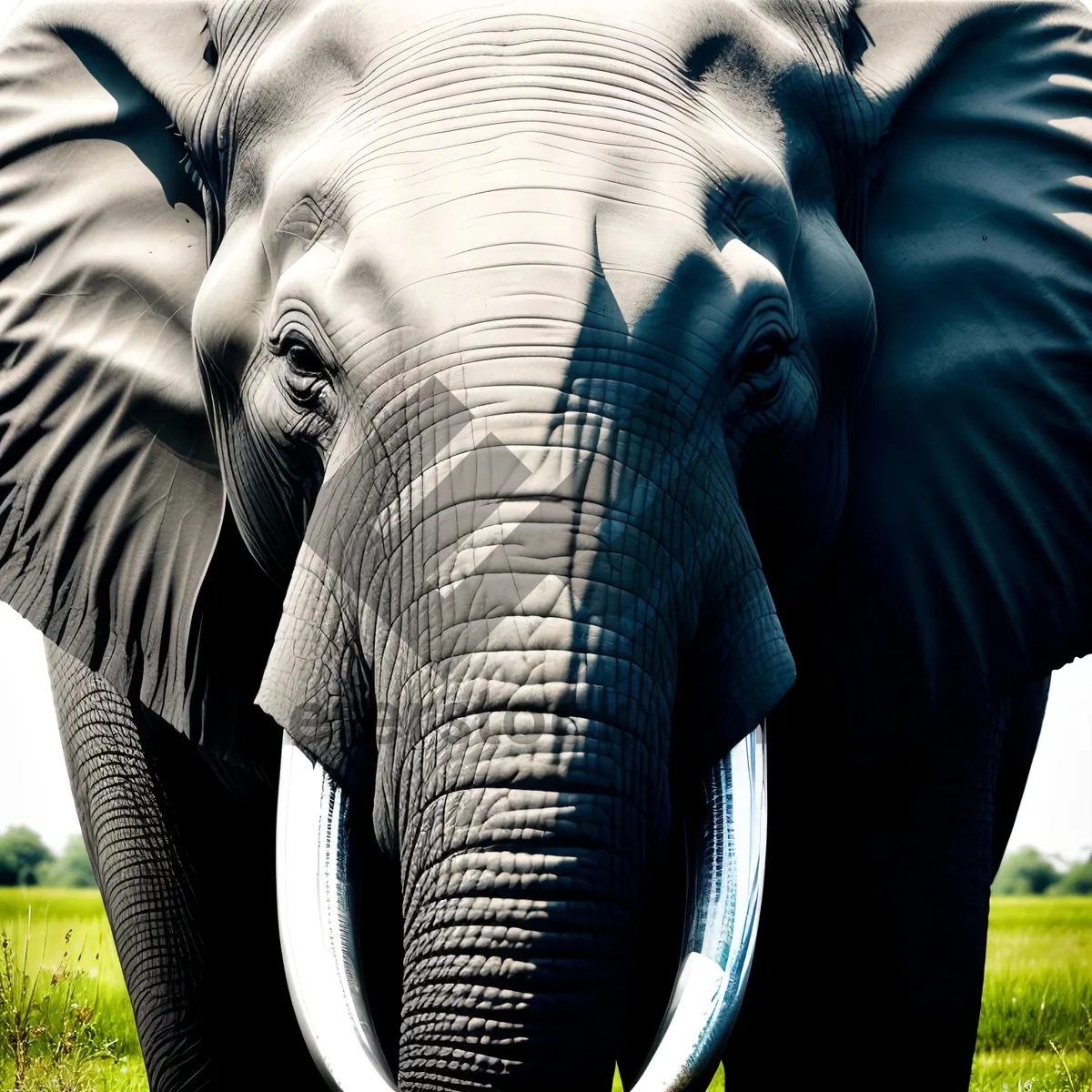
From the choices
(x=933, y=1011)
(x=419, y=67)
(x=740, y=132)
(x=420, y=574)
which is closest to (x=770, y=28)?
(x=740, y=132)

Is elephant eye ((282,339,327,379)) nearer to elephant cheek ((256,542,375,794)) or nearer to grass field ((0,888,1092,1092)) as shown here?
elephant cheek ((256,542,375,794))

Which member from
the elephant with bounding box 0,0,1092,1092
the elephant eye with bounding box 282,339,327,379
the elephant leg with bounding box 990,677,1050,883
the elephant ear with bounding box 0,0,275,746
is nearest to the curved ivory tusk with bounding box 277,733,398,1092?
the elephant with bounding box 0,0,1092,1092

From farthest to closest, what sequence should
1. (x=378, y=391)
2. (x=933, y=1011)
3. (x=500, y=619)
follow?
(x=933, y=1011), (x=378, y=391), (x=500, y=619)

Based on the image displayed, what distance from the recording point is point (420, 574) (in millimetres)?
3086

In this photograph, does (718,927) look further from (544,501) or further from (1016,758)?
(1016,758)

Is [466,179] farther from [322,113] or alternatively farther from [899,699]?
[899,699]

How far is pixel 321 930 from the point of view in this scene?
3.23 meters

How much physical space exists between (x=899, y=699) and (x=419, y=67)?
1477 mm

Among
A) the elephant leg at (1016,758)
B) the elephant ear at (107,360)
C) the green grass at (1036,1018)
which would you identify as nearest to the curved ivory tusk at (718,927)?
the elephant ear at (107,360)

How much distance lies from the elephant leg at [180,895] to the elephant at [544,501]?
11 mm

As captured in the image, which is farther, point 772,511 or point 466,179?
point 772,511

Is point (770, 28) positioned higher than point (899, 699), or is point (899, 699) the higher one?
point (770, 28)

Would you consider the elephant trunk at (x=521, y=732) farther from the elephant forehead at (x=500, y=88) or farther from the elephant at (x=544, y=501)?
the elephant forehead at (x=500, y=88)

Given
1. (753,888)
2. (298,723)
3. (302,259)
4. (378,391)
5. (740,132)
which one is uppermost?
(740,132)
